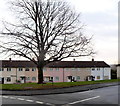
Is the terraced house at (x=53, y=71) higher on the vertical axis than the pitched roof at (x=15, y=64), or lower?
lower

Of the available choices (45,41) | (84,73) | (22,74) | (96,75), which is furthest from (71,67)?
(45,41)

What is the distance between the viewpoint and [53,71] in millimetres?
58594

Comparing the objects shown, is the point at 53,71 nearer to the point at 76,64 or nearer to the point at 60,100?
the point at 76,64

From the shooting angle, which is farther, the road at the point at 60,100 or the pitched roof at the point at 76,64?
the pitched roof at the point at 76,64

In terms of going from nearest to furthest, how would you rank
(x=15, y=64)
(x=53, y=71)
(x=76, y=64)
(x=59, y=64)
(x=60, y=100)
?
1. (x=60, y=100)
2. (x=15, y=64)
3. (x=53, y=71)
4. (x=59, y=64)
5. (x=76, y=64)

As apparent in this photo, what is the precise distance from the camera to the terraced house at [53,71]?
186 ft

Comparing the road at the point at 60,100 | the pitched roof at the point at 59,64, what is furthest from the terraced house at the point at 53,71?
the road at the point at 60,100

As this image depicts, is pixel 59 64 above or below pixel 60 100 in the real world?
above

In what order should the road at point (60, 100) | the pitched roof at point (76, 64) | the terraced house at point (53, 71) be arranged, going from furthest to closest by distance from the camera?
the pitched roof at point (76, 64), the terraced house at point (53, 71), the road at point (60, 100)

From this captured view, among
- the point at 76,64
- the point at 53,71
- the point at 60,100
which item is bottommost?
the point at 53,71

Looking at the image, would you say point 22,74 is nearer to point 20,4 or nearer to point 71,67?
point 71,67

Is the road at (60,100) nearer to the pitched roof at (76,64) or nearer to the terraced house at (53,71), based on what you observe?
the terraced house at (53,71)

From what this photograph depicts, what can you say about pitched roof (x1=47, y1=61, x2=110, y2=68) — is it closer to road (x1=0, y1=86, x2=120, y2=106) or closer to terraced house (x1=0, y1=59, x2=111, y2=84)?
terraced house (x1=0, y1=59, x2=111, y2=84)

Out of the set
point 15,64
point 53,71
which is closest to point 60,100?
point 53,71
